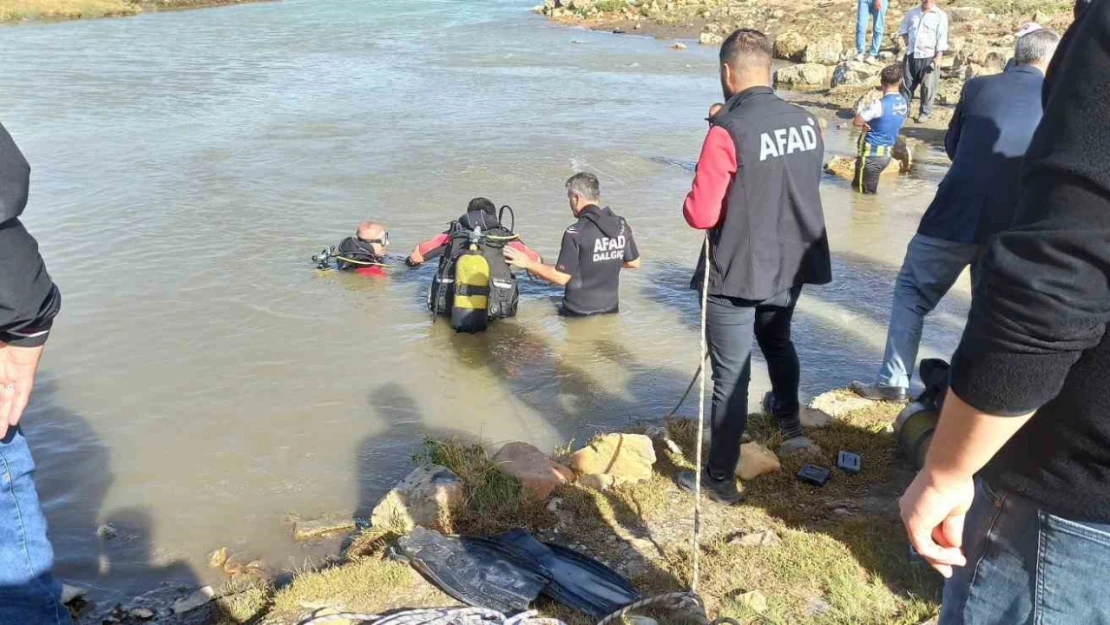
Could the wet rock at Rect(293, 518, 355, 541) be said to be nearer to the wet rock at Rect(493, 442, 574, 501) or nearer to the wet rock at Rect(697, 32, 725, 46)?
the wet rock at Rect(493, 442, 574, 501)

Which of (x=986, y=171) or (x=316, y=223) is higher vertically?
(x=986, y=171)

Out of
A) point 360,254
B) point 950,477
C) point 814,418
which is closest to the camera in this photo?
point 950,477

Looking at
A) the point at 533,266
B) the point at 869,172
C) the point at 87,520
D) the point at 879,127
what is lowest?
the point at 87,520

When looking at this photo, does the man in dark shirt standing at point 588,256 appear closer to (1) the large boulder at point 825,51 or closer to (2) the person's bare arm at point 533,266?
(2) the person's bare arm at point 533,266

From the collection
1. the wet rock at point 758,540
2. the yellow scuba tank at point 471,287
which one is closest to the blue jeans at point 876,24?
the yellow scuba tank at point 471,287

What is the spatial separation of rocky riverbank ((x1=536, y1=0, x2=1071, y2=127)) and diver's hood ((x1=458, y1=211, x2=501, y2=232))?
407 centimetres

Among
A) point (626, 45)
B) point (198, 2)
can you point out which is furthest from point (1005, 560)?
point (198, 2)

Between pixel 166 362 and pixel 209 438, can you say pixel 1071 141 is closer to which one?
pixel 209 438

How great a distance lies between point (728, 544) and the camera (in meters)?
3.94

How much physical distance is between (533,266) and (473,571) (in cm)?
395

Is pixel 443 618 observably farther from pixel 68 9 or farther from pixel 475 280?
pixel 68 9

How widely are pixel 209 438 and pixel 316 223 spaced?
521 cm

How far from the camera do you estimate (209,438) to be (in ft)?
19.0

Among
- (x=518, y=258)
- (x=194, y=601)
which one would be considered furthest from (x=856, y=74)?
(x=194, y=601)
